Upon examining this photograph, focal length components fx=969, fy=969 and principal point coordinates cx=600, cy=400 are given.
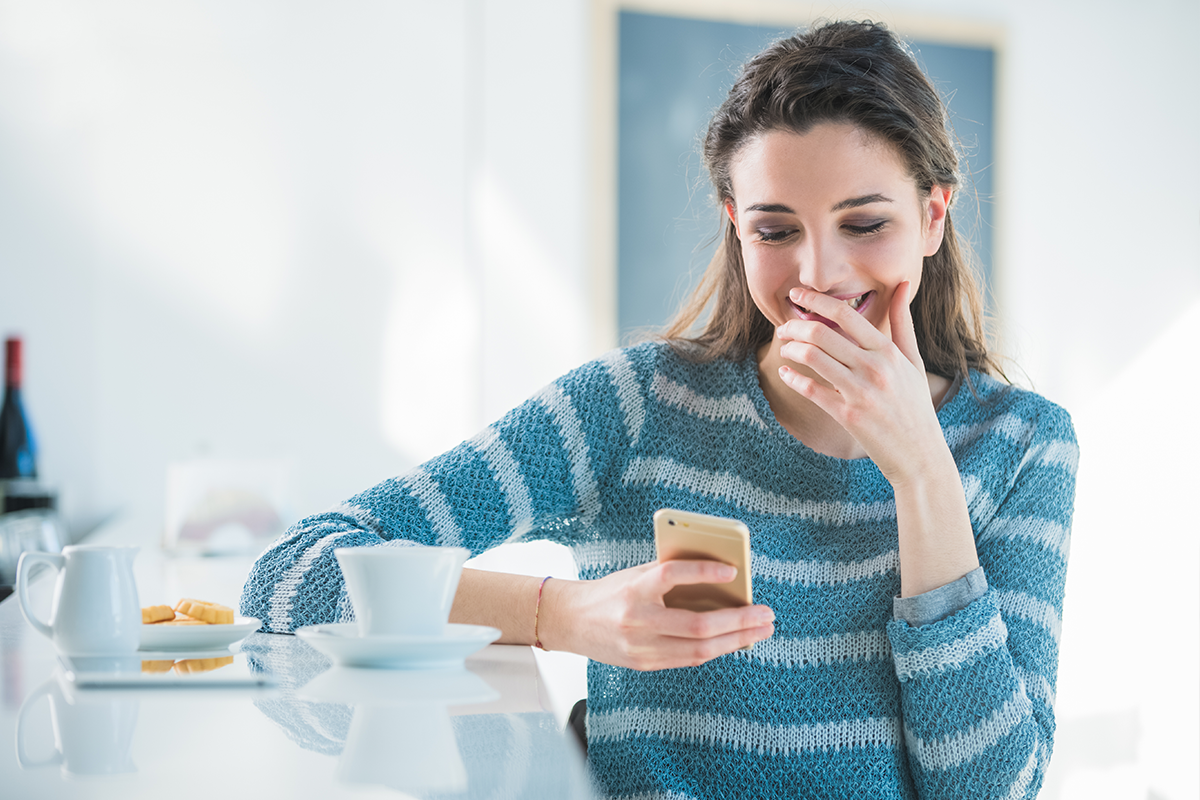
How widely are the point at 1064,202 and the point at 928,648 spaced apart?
Result: 2337 mm

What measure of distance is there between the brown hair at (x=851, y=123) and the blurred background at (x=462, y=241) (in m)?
1.17

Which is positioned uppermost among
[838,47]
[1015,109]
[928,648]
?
[1015,109]

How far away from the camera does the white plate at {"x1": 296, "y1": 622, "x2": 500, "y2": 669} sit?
69 centimetres

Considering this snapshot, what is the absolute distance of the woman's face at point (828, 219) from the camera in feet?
3.32

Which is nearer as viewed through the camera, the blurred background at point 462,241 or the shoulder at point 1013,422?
the shoulder at point 1013,422

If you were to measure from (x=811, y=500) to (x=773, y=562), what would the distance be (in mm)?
90

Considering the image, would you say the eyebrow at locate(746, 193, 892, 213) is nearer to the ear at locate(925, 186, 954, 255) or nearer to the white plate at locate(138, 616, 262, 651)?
the ear at locate(925, 186, 954, 255)

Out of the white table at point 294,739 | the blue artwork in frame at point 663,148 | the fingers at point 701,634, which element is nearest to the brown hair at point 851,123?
the fingers at point 701,634

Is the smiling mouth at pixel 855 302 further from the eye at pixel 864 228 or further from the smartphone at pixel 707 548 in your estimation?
the smartphone at pixel 707 548

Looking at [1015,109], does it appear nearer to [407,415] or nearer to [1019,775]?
[407,415]

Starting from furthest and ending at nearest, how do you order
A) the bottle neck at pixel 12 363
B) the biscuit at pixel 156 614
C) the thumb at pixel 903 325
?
1. the bottle neck at pixel 12 363
2. the thumb at pixel 903 325
3. the biscuit at pixel 156 614

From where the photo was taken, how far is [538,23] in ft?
8.13

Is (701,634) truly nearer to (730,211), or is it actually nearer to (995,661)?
(995,661)

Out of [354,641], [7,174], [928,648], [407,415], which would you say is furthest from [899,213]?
[7,174]
